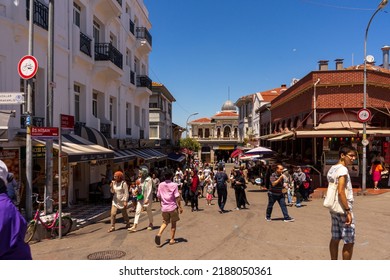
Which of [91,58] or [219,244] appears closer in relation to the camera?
[219,244]

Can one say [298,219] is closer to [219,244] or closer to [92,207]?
[219,244]

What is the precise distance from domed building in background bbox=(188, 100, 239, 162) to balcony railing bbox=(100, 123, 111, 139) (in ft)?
159

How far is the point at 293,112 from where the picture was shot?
24.4m

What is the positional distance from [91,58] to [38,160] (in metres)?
5.70

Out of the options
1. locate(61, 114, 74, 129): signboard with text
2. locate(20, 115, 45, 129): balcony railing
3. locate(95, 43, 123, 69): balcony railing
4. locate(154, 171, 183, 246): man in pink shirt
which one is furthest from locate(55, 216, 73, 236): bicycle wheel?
locate(95, 43, 123, 69): balcony railing

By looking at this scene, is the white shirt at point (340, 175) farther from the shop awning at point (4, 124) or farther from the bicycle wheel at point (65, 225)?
the shop awning at point (4, 124)

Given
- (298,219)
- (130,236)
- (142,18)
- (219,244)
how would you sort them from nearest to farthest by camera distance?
(219,244) → (130,236) → (298,219) → (142,18)

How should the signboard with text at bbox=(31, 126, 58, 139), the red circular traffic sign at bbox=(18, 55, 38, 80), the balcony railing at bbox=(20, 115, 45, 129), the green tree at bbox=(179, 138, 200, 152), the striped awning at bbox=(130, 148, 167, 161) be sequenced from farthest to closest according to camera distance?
the green tree at bbox=(179, 138, 200, 152)
the striped awning at bbox=(130, 148, 167, 161)
the balcony railing at bbox=(20, 115, 45, 129)
the red circular traffic sign at bbox=(18, 55, 38, 80)
the signboard with text at bbox=(31, 126, 58, 139)

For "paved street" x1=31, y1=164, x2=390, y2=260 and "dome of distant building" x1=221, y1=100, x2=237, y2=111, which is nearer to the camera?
Answer: "paved street" x1=31, y1=164, x2=390, y2=260

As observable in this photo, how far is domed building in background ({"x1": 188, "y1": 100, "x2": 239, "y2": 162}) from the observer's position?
66.3 m

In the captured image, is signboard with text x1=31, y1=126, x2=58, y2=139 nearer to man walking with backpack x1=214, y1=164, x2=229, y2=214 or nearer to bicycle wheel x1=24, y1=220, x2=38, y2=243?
bicycle wheel x1=24, y1=220, x2=38, y2=243

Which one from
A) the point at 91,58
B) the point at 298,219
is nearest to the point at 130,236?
the point at 298,219
